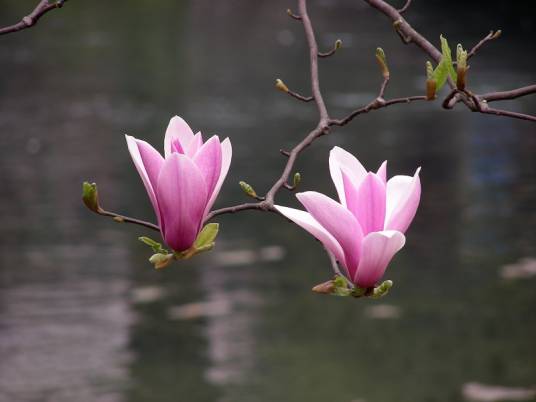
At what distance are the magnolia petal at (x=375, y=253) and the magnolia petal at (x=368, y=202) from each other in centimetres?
2

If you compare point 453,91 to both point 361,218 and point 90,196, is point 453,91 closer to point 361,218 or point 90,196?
point 361,218

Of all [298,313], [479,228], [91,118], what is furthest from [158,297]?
[91,118]

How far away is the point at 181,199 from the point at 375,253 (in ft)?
0.50

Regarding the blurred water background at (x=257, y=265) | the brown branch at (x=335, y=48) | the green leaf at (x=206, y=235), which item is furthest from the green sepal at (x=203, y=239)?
the blurred water background at (x=257, y=265)

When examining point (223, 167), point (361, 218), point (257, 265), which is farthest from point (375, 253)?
point (257, 265)

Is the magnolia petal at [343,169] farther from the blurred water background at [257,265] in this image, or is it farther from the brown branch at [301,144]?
the blurred water background at [257,265]

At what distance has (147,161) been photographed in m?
0.83

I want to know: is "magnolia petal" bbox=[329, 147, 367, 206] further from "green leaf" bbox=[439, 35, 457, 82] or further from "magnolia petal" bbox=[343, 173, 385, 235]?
"green leaf" bbox=[439, 35, 457, 82]

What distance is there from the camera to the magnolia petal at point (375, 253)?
788 mm

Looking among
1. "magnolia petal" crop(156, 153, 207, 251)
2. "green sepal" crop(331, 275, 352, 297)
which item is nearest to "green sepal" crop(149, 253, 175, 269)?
"magnolia petal" crop(156, 153, 207, 251)

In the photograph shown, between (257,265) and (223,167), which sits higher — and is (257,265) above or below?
below

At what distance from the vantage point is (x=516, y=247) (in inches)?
190

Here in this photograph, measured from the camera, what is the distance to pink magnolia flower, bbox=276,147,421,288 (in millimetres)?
779

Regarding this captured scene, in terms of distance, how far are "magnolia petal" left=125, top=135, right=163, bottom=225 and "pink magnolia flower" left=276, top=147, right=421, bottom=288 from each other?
0.39ft
